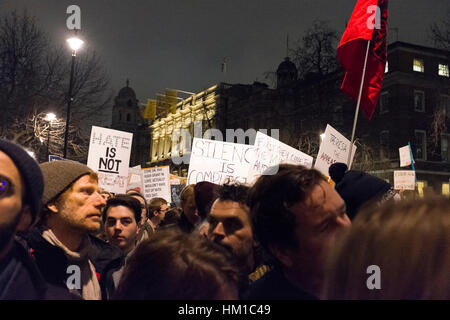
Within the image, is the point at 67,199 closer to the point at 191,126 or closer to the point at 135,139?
the point at 191,126

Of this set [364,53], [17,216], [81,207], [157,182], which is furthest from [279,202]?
[157,182]

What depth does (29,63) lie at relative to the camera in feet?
63.1

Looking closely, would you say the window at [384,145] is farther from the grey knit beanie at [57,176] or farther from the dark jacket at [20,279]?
the dark jacket at [20,279]

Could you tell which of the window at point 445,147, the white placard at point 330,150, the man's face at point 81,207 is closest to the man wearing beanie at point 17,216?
the man's face at point 81,207

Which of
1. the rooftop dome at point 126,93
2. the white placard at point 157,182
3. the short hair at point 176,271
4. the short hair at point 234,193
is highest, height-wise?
the rooftop dome at point 126,93

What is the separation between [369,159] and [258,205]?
30.3m

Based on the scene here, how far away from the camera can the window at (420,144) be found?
112 feet

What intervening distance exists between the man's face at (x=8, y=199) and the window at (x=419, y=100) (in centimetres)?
3678

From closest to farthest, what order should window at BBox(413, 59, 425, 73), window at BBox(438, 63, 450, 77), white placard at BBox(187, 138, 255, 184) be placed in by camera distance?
white placard at BBox(187, 138, 255, 184) < window at BBox(413, 59, 425, 73) < window at BBox(438, 63, 450, 77)

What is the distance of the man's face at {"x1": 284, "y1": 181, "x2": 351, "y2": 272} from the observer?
6.57 ft

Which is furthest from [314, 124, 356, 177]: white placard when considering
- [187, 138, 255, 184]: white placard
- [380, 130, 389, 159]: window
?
[380, 130, 389, 159]: window

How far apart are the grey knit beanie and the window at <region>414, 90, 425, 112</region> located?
35.5 metres

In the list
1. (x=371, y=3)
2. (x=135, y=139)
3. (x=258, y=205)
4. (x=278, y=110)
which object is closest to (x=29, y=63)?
(x=371, y=3)

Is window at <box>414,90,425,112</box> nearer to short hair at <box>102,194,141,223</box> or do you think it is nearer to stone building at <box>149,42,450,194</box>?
stone building at <box>149,42,450,194</box>
